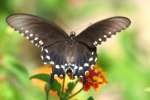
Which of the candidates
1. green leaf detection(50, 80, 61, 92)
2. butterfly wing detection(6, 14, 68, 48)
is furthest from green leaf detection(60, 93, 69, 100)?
butterfly wing detection(6, 14, 68, 48)

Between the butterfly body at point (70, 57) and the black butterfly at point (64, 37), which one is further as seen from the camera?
the black butterfly at point (64, 37)

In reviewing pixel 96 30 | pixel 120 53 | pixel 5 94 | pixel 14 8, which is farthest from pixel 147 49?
pixel 96 30

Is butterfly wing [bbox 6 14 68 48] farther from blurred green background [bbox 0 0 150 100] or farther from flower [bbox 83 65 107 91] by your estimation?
blurred green background [bbox 0 0 150 100]

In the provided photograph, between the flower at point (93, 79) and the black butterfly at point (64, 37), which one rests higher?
the black butterfly at point (64, 37)

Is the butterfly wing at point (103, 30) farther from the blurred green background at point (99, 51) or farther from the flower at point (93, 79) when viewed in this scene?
the blurred green background at point (99, 51)

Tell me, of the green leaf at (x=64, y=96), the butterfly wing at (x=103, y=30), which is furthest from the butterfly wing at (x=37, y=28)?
the green leaf at (x=64, y=96)

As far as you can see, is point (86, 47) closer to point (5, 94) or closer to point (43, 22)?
point (43, 22)
